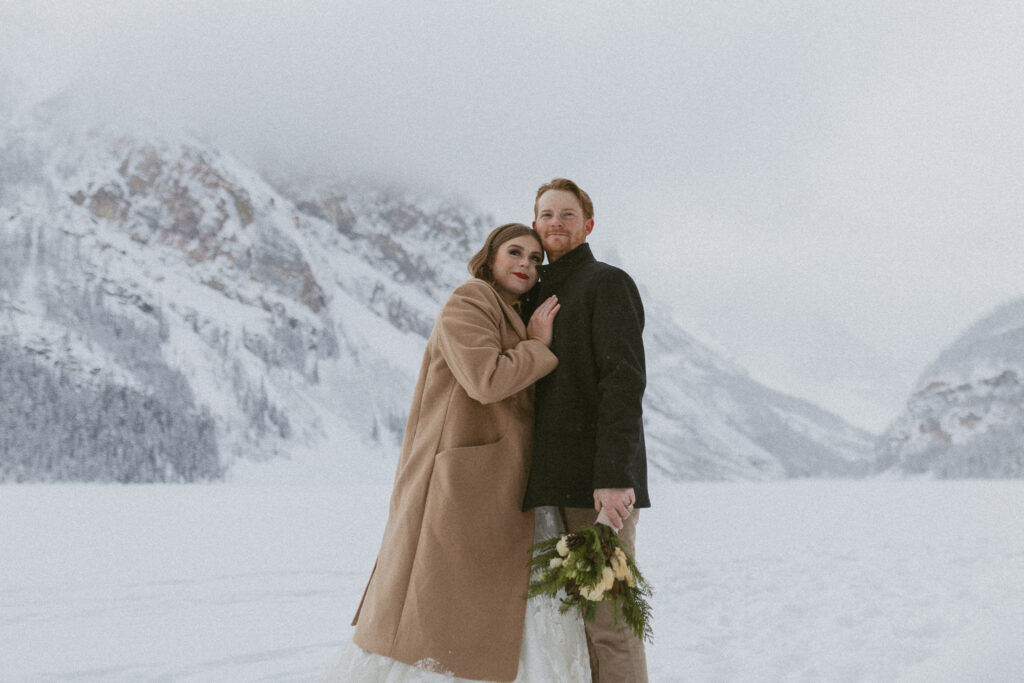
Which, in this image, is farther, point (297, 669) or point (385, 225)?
point (385, 225)

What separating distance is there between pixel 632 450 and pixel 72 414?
73906mm

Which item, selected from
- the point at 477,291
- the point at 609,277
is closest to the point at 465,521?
the point at 477,291

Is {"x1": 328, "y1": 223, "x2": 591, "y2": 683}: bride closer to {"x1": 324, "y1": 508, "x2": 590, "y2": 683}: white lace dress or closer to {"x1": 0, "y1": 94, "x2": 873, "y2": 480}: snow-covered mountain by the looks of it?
{"x1": 324, "y1": 508, "x2": 590, "y2": 683}: white lace dress

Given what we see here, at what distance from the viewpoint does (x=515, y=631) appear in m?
2.46

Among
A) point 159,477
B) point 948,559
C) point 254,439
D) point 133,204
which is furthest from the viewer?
point 133,204

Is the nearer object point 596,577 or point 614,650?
point 596,577

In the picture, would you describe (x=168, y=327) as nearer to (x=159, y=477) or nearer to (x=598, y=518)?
(x=159, y=477)

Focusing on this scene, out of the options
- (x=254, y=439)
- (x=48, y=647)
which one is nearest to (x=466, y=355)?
(x=48, y=647)

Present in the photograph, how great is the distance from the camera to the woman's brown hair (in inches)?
109

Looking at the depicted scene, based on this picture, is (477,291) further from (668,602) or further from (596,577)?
(668,602)

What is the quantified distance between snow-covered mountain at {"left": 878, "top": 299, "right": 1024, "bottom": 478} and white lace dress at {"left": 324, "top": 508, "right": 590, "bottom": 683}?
401 feet

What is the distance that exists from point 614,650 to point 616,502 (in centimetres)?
46

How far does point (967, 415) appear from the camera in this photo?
393 feet

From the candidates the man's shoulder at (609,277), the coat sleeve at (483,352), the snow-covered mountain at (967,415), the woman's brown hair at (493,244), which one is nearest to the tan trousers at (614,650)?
the coat sleeve at (483,352)
